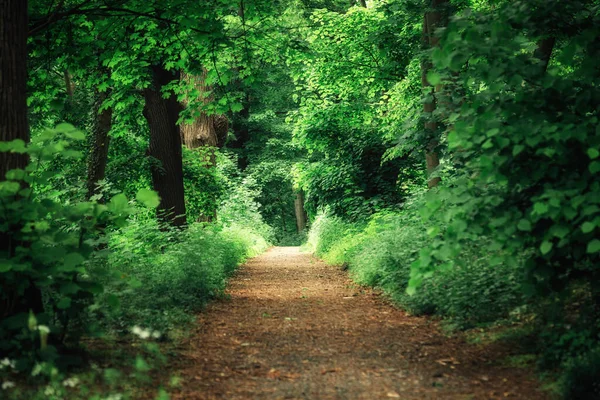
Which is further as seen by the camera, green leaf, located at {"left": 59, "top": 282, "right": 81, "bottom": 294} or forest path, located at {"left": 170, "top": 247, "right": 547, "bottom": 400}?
forest path, located at {"left": 170, "top": 247, "right": 547, "bottom": 400}

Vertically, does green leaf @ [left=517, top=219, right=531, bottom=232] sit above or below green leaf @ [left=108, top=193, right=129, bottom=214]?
below

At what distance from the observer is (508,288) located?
259 inches

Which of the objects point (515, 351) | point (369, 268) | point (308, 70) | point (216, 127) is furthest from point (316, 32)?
point (515, 351)

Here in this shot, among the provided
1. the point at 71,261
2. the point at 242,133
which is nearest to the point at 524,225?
the point at 71,261

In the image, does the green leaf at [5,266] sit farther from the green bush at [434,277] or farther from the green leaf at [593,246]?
the green leaf at [593,246]

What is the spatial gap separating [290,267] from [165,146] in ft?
18.7

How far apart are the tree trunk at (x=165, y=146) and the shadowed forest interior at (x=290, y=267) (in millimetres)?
37

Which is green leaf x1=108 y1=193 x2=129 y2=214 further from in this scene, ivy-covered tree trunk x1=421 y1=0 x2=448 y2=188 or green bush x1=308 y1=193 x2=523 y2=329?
ivy-covered tree trunk x1=421 y1=0 x2=448 y2=188

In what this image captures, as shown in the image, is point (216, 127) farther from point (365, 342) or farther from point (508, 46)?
point (508, 46)

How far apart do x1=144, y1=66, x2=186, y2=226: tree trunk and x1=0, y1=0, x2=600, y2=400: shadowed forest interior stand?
37 mm

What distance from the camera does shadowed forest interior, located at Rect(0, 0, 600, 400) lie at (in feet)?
15.0

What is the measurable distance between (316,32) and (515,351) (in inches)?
536

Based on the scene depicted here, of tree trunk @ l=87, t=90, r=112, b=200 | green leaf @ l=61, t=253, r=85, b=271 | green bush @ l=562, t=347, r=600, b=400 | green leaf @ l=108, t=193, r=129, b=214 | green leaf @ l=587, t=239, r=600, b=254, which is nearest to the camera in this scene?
green leaf @ l=587, t=239, r=600, b=254

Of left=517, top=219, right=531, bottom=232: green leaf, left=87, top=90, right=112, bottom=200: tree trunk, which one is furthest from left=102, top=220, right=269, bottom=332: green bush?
left=517, top=219, right=531, bottom=232: green leaf
